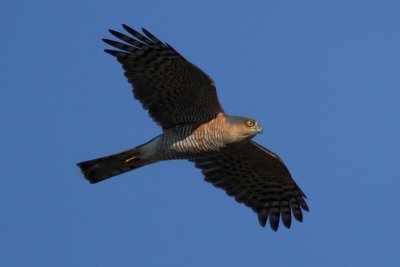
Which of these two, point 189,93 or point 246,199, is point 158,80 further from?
point 246,199

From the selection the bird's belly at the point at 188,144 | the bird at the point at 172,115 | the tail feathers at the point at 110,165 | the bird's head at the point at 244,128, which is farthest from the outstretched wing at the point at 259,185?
the bird's head at the point at 244,128

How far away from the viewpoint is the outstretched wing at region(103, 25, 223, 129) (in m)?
12.9

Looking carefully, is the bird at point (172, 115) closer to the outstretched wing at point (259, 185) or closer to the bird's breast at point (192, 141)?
the bird's breast at point (192, 141)

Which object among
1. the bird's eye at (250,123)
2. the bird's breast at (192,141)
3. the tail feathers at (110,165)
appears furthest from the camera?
the tail feathers at (110,165)

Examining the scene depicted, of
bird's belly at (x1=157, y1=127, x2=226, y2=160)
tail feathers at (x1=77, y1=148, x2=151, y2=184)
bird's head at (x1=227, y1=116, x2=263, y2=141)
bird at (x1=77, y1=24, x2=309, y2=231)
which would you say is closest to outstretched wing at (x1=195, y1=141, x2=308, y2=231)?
bird at (x1=77, y1=24, x2=309, y2=231)

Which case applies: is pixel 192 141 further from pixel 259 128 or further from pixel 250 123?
pixel 259 128

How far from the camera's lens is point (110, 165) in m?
13.7

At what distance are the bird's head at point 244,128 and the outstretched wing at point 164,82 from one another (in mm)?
484

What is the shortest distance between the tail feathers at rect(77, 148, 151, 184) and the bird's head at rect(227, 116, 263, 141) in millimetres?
1569

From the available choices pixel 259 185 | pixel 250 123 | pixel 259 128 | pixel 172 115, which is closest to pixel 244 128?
pixel 250 123

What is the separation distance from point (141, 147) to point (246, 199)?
2.40m

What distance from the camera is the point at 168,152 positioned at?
43.5 feet

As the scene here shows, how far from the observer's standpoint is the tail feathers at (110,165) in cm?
1348

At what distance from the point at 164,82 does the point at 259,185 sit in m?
2.83
